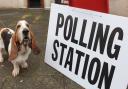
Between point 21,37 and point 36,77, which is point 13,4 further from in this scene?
point 21,37

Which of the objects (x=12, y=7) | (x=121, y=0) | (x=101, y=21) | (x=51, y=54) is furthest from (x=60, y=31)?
(x=12, y=7)

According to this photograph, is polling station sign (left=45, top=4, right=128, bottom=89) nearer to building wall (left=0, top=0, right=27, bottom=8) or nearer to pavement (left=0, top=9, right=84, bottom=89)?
pavement (left=0, top=9, right=84, bottom=89)

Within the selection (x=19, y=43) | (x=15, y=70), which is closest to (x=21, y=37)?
(x=19, y=43)

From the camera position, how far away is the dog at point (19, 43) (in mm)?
2879

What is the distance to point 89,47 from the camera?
2773mm

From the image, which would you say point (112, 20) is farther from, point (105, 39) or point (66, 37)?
point (66, 37)

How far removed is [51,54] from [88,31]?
747mm

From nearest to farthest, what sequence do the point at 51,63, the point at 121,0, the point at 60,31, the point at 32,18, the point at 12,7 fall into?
the point at 60,31 → the point at 51,63 → the point at 121,0 → the point at 32,18 → the point at 12,7

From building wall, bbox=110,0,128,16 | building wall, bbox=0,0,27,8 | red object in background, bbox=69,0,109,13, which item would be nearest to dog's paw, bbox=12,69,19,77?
red object in background, bbox=69,0,109,13

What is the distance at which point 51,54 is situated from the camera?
3.33 m

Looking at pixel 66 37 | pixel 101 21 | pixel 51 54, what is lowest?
pixel 51 54

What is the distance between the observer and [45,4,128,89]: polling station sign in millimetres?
2455

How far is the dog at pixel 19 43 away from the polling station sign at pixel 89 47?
1.08 ft

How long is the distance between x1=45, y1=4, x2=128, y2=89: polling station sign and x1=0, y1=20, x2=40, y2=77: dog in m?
0.33
